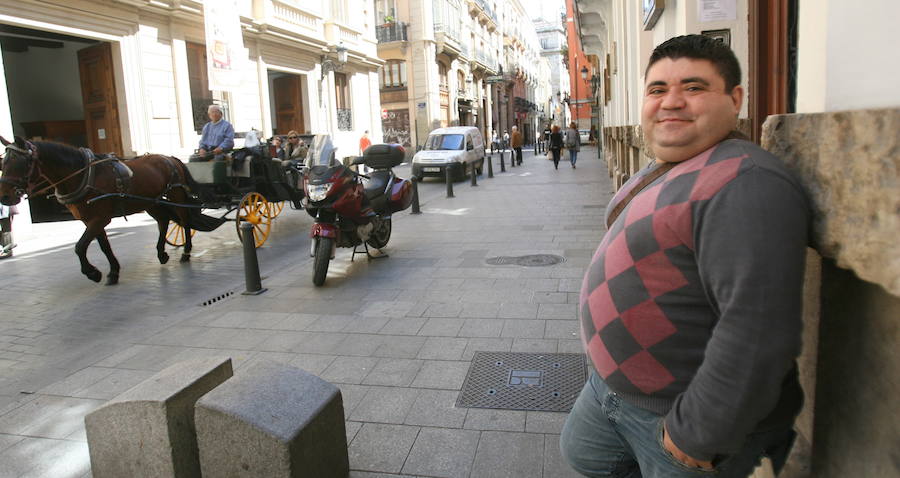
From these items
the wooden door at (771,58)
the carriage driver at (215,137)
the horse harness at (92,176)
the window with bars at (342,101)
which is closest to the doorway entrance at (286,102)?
the window with bars at (342,101)

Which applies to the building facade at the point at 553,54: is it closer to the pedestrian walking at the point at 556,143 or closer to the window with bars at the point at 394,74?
the window with bars at the point at 394,74

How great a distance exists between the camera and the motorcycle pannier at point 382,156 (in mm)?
8859

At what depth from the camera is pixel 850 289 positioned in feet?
5.07

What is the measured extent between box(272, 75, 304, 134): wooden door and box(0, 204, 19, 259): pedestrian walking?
14829mm

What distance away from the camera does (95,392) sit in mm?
4270

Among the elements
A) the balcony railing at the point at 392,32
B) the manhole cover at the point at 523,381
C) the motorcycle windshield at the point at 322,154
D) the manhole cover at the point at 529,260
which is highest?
the balcony railing at the point at 392,32

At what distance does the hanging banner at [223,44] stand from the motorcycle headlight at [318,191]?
33.3ft

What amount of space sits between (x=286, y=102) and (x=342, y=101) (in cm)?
323

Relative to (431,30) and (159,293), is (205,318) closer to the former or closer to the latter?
(159,293)

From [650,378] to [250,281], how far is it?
5.86 metres

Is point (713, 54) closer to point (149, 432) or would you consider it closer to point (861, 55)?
point (861, 55)

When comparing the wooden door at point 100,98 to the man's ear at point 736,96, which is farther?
the wooden door at point 100,98

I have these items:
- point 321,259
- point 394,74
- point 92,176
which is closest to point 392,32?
point 394,74

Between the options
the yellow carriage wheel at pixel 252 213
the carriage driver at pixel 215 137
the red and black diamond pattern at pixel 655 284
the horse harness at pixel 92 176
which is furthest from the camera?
the carriage driver at pixel 215 137
